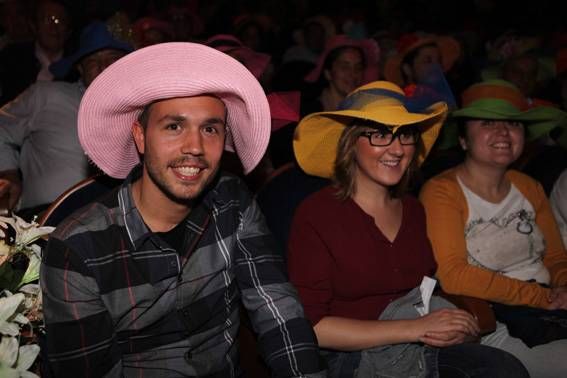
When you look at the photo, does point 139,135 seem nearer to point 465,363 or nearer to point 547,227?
point 465,363

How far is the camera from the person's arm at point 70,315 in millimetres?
1775

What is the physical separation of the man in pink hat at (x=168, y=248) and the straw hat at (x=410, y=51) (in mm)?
3712

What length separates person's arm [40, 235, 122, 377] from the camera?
178 cm

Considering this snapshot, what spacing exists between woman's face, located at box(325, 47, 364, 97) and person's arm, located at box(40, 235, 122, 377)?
312 cm

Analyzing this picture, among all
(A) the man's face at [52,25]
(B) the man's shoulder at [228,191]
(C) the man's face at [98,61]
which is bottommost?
(B) the man's shoulder at [228,191]

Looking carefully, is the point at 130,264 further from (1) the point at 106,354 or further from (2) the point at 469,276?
(2) the point at 469,276

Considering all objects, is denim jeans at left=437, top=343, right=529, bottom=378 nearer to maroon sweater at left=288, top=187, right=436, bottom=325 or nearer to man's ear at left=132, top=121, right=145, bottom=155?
maroon sweater at left=288, top=187, right=436, bottom=325

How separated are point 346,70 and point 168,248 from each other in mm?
3054

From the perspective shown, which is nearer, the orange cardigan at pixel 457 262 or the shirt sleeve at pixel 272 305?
the shirt sleeve at pixel 272 305

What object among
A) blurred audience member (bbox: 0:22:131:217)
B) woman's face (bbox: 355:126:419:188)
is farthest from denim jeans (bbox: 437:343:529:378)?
blurred audience member (bbox: 0:22:131:217)

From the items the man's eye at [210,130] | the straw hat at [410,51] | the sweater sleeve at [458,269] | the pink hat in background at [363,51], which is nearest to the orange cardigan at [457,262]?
the sweater sleeve at [458,269]

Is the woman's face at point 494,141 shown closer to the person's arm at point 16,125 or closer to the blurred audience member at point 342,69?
the blurred audience member at point 342,69

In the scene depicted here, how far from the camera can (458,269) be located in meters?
2.69

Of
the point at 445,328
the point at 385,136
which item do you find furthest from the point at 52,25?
the point at 445,328
